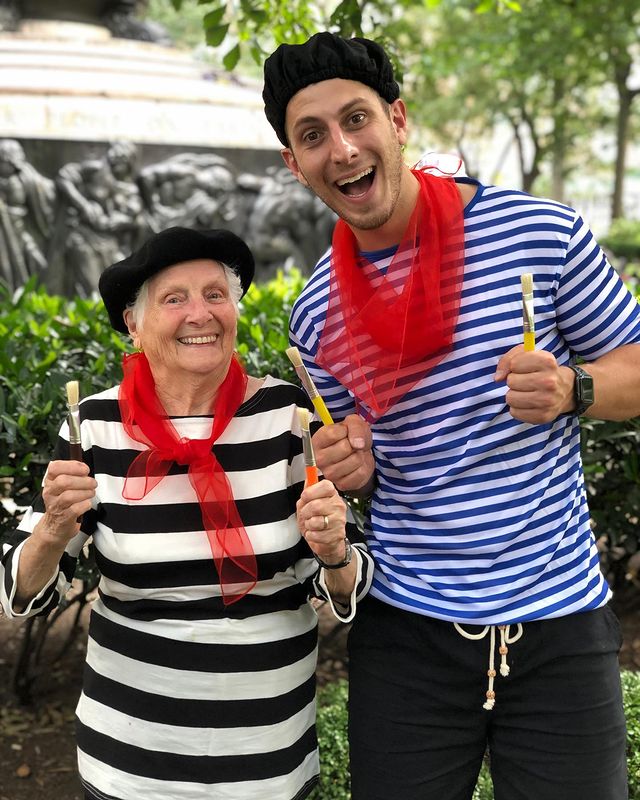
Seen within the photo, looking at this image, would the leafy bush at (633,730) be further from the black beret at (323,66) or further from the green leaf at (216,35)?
the green leaf at (216,35)

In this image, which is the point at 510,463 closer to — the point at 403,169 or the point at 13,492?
the point at 403,169

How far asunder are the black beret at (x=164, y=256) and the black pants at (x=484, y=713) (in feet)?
3.04

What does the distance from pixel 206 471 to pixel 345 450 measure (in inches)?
13.1

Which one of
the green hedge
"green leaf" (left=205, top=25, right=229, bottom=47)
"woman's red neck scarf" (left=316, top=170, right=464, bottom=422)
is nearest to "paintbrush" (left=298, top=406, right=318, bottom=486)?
"woman's red neck scarf" (left=316, top=170, right=464, bottom=422)

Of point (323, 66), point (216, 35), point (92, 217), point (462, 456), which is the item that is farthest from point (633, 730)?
point (92, 217)

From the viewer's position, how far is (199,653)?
2.17 meters

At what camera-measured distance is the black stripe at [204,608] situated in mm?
2191

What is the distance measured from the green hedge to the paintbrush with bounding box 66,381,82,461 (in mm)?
1547

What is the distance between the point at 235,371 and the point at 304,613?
0.62m

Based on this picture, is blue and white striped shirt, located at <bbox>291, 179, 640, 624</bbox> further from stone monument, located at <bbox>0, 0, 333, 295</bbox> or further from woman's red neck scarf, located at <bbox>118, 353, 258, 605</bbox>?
stone monument, located at <bbox>0, 0, 333, 295</bbox>

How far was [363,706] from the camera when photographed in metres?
2.20

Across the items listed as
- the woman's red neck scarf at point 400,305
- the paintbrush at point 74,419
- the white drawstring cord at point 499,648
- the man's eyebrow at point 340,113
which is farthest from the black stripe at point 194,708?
the man's eyebrow at point 340,113

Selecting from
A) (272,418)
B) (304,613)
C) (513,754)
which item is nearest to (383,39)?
(272,418)

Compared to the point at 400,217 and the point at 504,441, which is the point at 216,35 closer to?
the point at 400,217
